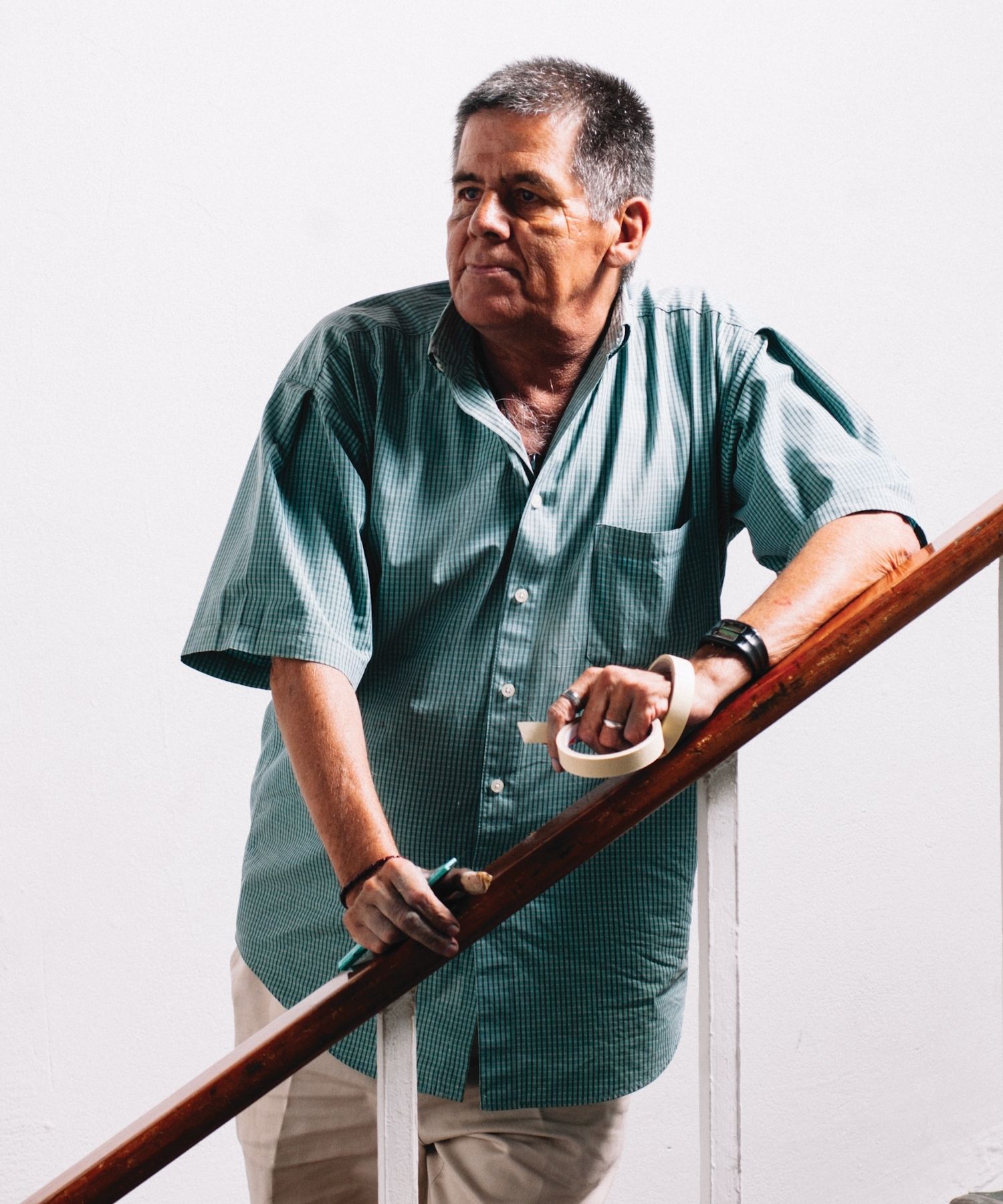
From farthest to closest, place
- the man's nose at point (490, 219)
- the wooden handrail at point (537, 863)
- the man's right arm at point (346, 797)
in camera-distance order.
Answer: the man's nose at point (490, 219), the man's right arm at point (346, 797), the wooden handrail at point (537, 863)

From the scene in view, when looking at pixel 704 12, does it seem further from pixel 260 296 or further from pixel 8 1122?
pixel 8 1122

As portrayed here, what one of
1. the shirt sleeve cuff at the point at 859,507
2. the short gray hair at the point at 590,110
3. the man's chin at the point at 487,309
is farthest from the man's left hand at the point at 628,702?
the short gray hair at the point at 590,110

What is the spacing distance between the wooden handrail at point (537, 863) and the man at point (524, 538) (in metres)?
0.37

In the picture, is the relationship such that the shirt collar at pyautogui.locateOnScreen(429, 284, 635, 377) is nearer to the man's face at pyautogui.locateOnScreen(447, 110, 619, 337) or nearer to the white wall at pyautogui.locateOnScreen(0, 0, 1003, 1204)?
the man's face at pyautogui.locateOnScreen(447, 110, 619, 337)

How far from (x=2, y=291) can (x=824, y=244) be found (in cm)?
159

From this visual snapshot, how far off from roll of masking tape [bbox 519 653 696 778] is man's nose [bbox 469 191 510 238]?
0.57 metres

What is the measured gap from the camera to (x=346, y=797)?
1.18 metres

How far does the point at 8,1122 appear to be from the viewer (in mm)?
2443

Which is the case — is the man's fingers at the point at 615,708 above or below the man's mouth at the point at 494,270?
below

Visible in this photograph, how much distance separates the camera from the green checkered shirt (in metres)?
1.38

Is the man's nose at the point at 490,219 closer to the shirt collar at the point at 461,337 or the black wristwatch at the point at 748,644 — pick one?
the shirt collar at the point at 461,337

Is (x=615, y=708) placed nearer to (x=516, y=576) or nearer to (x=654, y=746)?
(x=654, y=746)

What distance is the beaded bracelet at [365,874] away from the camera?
1.09 metres

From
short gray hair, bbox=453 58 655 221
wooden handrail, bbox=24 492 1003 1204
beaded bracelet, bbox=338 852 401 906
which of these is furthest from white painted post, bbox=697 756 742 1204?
short gray hair, bbox=453 58 655 221
